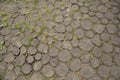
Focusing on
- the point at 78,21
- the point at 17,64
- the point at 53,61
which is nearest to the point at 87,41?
the point at 78,21

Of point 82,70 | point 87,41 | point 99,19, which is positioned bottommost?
point 82,70

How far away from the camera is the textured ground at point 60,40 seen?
377 centimetres

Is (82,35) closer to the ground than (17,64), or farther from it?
farther from it

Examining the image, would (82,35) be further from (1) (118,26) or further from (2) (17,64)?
(2) (17,64)

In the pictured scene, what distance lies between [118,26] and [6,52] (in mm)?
2464

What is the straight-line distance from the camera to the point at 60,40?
4.16 meters

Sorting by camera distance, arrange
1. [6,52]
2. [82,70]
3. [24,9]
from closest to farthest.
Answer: [82,70] < [6,52] < [24,9]

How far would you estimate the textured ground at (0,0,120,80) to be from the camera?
12.4ft

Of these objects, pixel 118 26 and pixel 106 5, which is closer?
pixel 118 26

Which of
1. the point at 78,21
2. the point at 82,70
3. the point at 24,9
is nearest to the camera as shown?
the point at 82,70

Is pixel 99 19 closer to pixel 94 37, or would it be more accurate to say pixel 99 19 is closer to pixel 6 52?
pixel 94 37

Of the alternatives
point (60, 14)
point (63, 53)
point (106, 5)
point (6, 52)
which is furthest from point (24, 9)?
point (106, 5)

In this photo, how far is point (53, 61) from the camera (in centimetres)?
388

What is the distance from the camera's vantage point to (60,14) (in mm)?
4578
